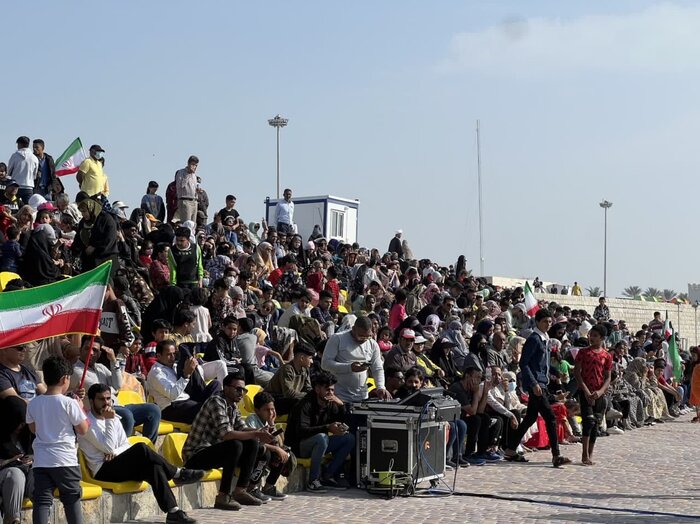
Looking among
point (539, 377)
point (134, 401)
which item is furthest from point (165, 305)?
point (539, 377)

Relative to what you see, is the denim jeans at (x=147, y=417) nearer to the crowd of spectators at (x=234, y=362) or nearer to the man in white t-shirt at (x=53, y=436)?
the crowd of spectators at (x=234, y=362)

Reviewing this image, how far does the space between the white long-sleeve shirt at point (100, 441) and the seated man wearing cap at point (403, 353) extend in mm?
6065

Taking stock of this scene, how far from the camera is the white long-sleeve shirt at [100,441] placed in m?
9.80

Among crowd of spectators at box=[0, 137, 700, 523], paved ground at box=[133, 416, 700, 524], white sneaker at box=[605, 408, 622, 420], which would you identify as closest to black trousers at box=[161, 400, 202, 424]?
crowd of spectators at box=[0, 137, 700, 523]

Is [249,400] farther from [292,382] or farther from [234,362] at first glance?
[234,362]

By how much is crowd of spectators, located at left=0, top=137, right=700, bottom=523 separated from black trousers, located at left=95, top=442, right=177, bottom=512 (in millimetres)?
13

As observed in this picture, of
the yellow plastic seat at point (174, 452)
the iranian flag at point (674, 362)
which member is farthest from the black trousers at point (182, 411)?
the iranian flag at point (674, 362)

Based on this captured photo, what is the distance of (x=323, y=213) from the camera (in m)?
36.5

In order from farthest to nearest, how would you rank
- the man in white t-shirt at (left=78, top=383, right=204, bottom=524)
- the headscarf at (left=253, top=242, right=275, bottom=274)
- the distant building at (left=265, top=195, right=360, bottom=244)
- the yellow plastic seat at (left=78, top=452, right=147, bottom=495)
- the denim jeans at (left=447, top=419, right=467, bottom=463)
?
the distant building at (left=265, top=195, right=360, bottom=244) → the headscarf at (left=253, top=242, right=275, bottom=274) → the denim jeans at (left=447, top=419, right=467, bottom=463) → the yellow plastic seat at (left=78, top=452, right=147, bottom=495) → the man in white t-shirt at (left=78, top=383, right=204, bottom=524)

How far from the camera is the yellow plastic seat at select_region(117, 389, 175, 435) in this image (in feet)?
37.2

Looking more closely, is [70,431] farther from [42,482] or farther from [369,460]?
[369,460]

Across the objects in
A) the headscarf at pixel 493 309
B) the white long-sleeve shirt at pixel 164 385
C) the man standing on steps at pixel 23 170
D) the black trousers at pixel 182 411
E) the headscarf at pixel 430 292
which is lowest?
the black trousers at pixel 182 411

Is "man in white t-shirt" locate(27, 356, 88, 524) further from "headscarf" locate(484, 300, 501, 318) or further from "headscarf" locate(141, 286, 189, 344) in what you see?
"headscarf" locate(484, 300, 501, 318)

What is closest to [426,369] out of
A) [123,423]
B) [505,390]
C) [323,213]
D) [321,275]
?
[505,390]
